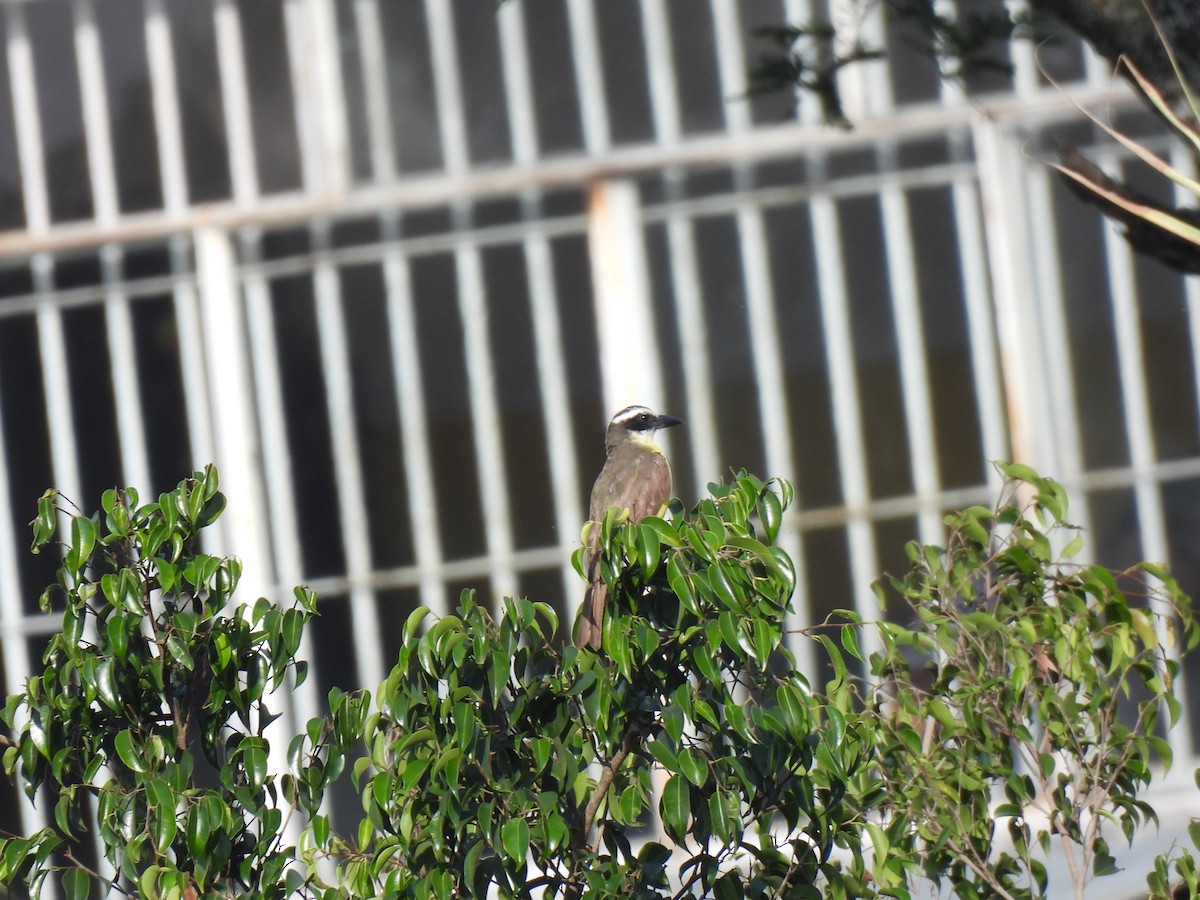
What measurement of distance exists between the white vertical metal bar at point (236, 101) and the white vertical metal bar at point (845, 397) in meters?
1.72

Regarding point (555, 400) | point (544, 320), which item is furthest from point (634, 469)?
point (544, 320)

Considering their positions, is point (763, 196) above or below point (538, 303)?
above

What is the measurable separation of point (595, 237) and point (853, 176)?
0.82 m

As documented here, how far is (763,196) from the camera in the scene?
4078 mm

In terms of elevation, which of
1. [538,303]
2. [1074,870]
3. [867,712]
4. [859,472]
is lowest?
[1074,870]

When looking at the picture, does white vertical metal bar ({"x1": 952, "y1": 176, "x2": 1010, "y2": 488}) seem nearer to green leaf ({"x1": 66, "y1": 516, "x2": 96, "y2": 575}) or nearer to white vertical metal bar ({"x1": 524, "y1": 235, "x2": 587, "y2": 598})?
white vertical metal bar ({"x1": 524, "y1": 235, "x2": 587, "y2": 598})

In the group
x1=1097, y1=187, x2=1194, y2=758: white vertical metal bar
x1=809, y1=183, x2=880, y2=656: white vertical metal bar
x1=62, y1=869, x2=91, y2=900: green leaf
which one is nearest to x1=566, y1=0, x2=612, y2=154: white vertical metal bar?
x1=809, y1=183, x2=880, y2=656: white vertical metal bar

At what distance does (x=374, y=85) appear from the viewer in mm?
4039

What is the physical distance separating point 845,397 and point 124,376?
2.23 metres

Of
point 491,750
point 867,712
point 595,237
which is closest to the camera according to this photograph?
point 491,750

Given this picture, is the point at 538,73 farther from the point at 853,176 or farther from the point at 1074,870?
the point at 1074,870

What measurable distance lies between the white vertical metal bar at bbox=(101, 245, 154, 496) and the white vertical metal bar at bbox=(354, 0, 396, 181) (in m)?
0.86

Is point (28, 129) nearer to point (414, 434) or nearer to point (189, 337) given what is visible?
point (189, 337)

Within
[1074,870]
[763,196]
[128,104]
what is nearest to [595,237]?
[763,196]
